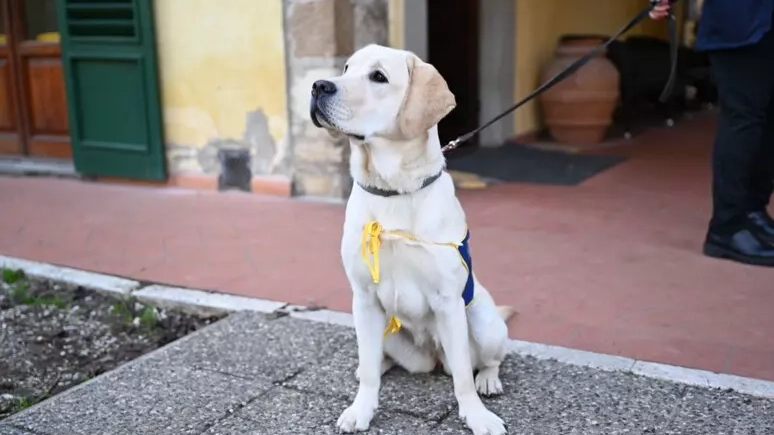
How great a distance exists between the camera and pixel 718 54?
403cm

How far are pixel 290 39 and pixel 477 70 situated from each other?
104 inches

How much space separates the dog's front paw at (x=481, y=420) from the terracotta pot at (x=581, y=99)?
561cm

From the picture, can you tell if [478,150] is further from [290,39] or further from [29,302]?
[29,302]

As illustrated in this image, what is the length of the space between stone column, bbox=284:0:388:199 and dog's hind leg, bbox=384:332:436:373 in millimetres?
2782

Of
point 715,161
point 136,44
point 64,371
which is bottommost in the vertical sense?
point 64,371

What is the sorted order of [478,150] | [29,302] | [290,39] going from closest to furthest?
[29,302]
[290,39]
[478,150]

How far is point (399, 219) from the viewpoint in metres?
2.47

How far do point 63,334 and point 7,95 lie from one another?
167 inches

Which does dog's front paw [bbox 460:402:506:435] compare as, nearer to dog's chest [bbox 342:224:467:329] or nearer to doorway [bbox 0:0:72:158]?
dog's chest [bbox 342:224:467:329]

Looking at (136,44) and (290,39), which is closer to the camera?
(290,39)

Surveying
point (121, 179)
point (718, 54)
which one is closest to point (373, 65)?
point (718, 54)

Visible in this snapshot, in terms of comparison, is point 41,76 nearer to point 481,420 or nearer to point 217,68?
point 217,68

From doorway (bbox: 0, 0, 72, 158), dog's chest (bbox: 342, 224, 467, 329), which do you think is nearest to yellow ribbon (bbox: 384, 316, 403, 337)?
dog's chest (bbox: 342, 224, 467, 329)

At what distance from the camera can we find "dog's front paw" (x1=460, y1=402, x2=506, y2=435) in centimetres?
250
